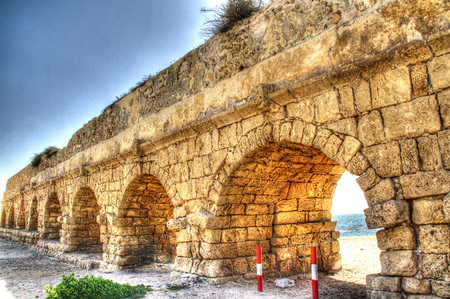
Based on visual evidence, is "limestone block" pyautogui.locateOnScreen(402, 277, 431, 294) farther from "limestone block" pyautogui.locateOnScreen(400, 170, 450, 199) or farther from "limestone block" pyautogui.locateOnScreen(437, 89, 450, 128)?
"limestone block" pyautogui.locateOnScreen(437, 89, 450, 128)

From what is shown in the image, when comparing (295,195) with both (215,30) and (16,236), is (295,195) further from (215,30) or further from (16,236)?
(16,236)

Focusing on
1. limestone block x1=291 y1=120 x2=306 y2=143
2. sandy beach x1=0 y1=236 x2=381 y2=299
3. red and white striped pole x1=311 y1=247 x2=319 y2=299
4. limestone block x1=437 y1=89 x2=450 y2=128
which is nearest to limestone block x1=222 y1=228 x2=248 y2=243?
sandy beach x1=0 y1=236 x2=381 y2=299

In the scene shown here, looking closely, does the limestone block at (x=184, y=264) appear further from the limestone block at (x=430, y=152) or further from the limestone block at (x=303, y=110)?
the limestone block at (x=430, y=152)

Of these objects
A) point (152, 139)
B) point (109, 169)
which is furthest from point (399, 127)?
point (109, 169)

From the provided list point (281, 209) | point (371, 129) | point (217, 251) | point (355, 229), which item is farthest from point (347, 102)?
point (355, 229)

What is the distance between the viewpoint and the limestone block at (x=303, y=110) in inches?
148

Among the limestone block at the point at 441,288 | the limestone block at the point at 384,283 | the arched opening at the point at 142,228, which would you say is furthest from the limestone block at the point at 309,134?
the arched opening at the point at 142,228

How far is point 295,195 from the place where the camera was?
5539mm

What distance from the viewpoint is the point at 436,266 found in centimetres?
274

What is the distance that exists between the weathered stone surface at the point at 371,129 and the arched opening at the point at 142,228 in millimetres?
4502

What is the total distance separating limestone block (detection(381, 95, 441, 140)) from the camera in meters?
2.88

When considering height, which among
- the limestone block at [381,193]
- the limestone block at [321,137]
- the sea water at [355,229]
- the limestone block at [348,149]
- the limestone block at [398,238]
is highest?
the limestone block at [321,137]

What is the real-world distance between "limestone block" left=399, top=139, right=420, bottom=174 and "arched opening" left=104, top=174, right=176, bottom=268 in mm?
4845

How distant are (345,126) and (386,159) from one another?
0.52 metres
